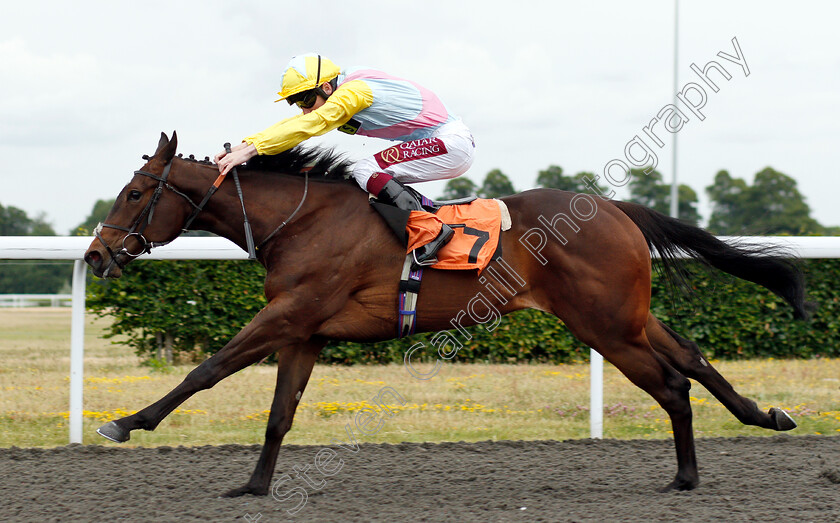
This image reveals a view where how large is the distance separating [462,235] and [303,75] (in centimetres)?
105

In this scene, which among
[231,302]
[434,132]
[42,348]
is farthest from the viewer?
[231,302]

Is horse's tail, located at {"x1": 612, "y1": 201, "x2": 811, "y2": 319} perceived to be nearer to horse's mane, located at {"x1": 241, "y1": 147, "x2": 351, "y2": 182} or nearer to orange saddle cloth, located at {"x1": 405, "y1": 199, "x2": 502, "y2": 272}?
orange saddle cloth, located at {"x1": 405, "y1": 199, "x2": 502, "y2": 272}

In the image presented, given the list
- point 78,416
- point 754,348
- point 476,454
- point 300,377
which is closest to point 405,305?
point 300,377

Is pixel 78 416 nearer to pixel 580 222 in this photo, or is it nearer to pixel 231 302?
pixel 231 302

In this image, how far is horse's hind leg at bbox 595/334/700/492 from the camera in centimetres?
384

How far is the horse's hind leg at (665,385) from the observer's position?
12.6 ft

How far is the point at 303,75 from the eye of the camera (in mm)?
3803

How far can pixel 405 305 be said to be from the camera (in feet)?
12.4

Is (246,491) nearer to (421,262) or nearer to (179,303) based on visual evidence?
(421,262)

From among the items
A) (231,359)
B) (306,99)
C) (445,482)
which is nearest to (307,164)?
(306,99)

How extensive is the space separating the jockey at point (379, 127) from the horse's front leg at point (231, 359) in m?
0.67

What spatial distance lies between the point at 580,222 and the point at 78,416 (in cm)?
303

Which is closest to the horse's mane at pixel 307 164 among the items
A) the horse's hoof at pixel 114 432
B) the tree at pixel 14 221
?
the horse's hoof at pixel 114 432

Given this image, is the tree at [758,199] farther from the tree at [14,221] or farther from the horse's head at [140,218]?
the horse's head at [140,218]
